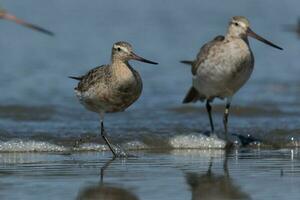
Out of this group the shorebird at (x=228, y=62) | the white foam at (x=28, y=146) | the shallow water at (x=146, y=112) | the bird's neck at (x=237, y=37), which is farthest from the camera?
the bird's neck at (x=237, y=37)

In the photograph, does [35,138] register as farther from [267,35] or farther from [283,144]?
[267,35]

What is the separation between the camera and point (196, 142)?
12.6m

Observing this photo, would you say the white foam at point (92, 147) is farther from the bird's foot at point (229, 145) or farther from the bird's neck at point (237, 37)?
the bird's neck at point (237, 37)

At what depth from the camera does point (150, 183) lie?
9562 mm

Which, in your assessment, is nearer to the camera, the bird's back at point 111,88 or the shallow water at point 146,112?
the shallow water at point 146,112

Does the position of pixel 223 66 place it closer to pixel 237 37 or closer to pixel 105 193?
pixel 237 37

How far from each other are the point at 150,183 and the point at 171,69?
359 inches

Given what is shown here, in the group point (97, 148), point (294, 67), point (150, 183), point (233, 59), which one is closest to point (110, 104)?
point (97, 148)

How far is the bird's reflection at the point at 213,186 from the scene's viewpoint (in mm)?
9047

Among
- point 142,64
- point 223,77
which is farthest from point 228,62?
point 142,64

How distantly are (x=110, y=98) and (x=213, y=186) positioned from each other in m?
2.82

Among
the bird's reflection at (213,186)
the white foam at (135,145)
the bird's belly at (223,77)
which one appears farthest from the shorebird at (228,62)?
the bird's reflection at (213,186)

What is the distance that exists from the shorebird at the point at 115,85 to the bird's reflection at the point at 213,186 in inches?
72.4

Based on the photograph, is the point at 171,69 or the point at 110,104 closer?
the point at 110,104
